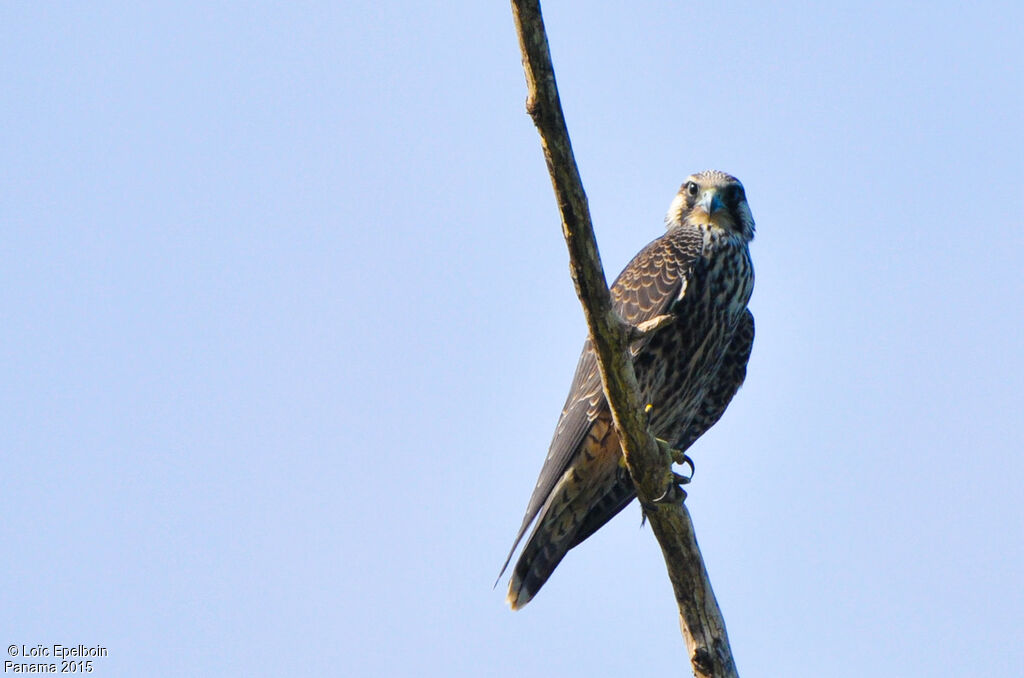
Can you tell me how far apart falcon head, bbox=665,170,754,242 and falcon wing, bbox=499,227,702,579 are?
0.67 feet

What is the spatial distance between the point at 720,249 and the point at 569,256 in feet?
7.93

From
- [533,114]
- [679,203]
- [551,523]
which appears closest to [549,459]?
[551,523]

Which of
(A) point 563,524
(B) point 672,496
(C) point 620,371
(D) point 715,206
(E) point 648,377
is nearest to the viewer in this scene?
(C) point 620,371

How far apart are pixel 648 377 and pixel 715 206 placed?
4.19 ft

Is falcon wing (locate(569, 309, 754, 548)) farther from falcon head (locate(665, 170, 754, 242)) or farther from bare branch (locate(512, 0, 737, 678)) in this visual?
bare branch (locate(512, 0, 737, 678))

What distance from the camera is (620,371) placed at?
465 cm

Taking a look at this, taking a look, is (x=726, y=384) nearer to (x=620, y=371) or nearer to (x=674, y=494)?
(x=674, y=494)

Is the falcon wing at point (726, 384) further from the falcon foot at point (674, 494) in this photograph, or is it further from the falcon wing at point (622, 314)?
the falcon foot at point (674, 494)

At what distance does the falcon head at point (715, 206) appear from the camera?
6887 millimetres

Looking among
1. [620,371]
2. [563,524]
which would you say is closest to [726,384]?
[563,524]

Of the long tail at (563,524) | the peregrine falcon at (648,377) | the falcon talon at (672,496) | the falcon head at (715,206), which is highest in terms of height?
the falcon head at (715,206)

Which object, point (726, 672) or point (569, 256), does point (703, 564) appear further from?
point (569, 256)

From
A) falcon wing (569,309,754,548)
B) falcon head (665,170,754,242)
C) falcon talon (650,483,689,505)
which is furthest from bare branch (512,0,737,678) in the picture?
falcon head (665,170,754,242)

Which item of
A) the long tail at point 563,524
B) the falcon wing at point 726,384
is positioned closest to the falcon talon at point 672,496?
the long tail at point 563,524
